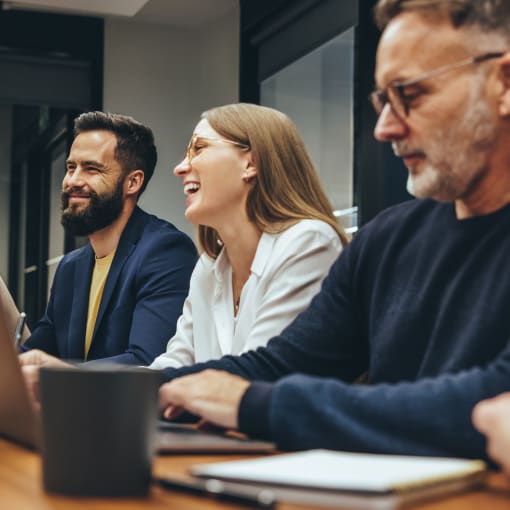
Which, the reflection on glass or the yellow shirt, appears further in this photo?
the reflection on glass

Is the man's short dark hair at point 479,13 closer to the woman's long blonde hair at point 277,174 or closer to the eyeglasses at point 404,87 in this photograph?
the eyeglasses at point 404,87

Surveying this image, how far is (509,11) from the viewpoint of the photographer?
1407mm

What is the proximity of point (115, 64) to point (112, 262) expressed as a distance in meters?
3.00

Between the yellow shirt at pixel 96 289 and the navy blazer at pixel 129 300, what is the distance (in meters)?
0.02

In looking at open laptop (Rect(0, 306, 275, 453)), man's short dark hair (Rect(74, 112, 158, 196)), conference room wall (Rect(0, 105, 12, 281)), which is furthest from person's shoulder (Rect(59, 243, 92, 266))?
conference room wall (Rect(0, 105, 12, 281))

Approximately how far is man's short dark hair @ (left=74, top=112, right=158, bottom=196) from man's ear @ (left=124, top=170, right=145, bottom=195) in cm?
2

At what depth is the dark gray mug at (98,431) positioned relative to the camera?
726 millimetres

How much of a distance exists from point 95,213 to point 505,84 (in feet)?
6.83

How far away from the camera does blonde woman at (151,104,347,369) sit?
220cm

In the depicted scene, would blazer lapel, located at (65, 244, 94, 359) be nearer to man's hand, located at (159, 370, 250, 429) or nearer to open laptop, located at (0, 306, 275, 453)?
man's hand, located at (159, 370, 250, 429)

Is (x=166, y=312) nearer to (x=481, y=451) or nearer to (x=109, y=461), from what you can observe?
(x=481, y=451)

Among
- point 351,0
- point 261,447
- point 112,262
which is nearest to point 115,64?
point 351,0

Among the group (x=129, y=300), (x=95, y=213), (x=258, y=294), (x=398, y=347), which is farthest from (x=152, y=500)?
(x=95, y=213)

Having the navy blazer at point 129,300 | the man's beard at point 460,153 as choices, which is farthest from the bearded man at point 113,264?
the man's beard at point 460,153
